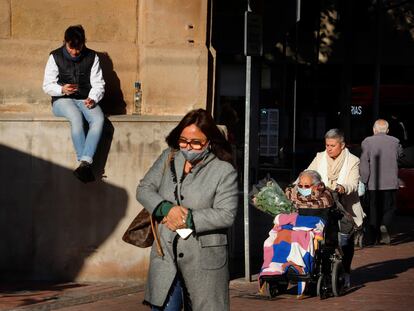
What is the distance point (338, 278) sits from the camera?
1129cm

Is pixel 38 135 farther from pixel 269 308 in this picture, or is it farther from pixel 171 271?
pixel 171 271

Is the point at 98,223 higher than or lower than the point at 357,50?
lower

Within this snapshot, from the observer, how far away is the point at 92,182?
11.5 meters

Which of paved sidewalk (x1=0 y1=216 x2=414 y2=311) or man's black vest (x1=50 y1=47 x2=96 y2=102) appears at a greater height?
man's black vest (x1=50 y1=47 x2=96 y2=102)

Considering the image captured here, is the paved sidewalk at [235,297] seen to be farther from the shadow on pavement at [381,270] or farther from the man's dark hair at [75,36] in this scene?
the man's dark hair at [75,36]

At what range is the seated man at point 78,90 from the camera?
11.2 metres

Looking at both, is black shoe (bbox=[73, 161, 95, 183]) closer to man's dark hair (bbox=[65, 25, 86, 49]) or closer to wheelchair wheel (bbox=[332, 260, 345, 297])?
man's dark hair (bbox=[65, 25, 86, 49])

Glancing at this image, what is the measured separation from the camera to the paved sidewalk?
1015 centimetres

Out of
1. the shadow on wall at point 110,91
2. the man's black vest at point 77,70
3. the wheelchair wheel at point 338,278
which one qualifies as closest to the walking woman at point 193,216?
the wheelchair wheel at point 338,278

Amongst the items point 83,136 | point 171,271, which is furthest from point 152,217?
point 83,136

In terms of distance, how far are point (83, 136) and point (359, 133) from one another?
20.8 meters

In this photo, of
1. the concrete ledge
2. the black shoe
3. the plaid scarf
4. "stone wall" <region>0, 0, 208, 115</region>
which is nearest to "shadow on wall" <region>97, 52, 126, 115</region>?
"stone wall" <region>0, 0, 208, 115</region>

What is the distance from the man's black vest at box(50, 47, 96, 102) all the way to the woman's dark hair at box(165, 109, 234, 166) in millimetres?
4754

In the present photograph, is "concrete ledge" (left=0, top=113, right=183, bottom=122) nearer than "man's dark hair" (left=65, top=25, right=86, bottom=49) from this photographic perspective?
No
